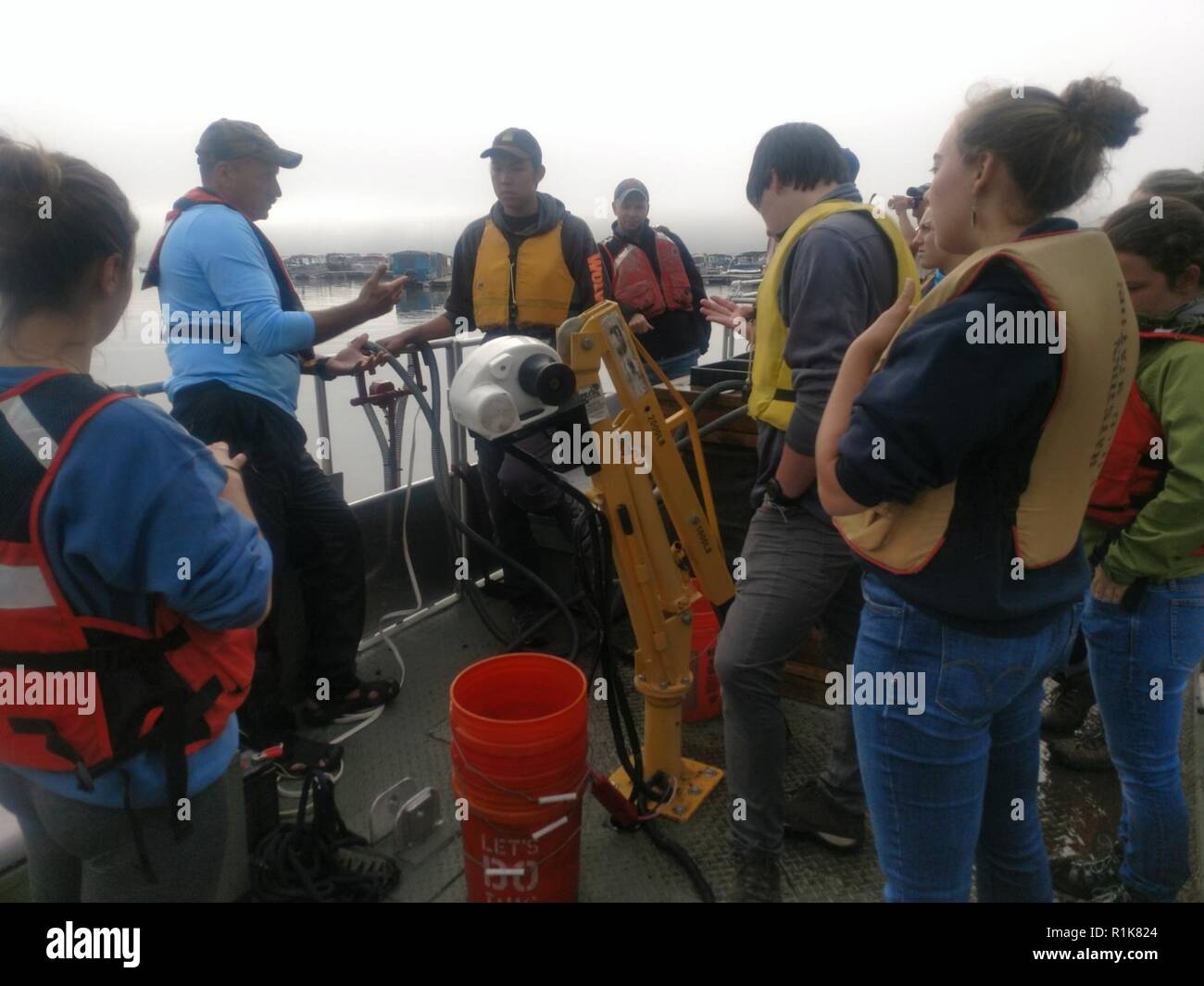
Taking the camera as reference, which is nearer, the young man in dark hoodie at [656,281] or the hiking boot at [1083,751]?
the hiking boot at [1083,751]

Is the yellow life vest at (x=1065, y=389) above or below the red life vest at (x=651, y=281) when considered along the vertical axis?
below

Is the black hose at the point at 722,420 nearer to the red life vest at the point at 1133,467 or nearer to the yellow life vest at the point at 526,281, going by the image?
the yellow life vest at the point at 526,281

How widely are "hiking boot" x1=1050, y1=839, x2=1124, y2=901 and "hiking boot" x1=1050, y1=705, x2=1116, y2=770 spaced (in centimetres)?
54

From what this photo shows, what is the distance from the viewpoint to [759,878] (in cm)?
201

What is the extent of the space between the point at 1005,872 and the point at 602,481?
1.21 meters

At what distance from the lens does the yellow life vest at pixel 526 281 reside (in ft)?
11.2

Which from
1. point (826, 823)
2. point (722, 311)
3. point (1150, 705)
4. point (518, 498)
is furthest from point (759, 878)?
point (518, 498)

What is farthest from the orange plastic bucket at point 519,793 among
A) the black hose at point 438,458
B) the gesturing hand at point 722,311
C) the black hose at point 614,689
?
the gesturing hand at point 722,311

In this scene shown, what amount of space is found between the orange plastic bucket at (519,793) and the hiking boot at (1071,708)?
1916mm

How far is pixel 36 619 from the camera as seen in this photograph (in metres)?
1.12

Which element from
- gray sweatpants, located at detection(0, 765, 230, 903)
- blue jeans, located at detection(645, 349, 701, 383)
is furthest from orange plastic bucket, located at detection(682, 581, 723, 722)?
blue jeans, located at detection(645, 349, 701, 383)

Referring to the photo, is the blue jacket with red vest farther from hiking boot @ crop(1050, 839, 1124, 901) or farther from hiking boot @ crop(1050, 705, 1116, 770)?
hiking boot @ crop(1050, 839, 1124, 901)

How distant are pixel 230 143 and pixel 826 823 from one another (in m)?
2.77
